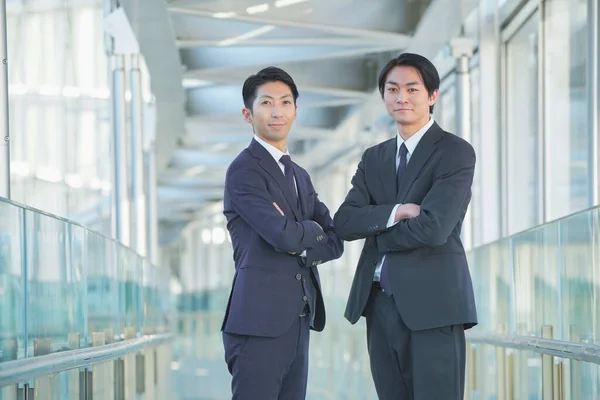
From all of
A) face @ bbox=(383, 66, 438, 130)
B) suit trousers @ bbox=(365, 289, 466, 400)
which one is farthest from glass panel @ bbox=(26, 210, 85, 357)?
face @ bbox=(383, 66, 438, 130)

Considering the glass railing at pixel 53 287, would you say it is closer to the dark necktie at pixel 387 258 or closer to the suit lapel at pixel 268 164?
the suit lapel at pixel 268 164

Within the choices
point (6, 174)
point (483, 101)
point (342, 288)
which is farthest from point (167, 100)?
point (6, 174)

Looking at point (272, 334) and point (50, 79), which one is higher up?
point (50, 79)

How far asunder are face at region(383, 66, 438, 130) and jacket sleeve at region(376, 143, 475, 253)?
0.20 metres

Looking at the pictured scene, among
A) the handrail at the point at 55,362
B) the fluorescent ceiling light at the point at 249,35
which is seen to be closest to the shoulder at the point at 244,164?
the handrail at the point at 55,362

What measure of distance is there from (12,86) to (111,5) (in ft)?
11.8

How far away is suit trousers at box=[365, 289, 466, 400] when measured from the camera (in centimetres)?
407

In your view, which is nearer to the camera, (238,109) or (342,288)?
(342,288)

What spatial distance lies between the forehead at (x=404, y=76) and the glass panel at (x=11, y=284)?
1525 mm

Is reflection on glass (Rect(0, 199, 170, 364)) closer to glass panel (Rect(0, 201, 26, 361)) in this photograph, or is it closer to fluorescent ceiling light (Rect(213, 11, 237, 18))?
glass panel (Rect(0, 201, 26, 361))

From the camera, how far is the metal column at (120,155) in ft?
46.2

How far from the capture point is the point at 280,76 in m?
4.56

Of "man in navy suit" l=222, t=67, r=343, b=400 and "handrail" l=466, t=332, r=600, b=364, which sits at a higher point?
"man in navy suit" l=222, t=67, r=343, b=400

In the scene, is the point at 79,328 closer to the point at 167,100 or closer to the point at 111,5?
the point at 111,5
